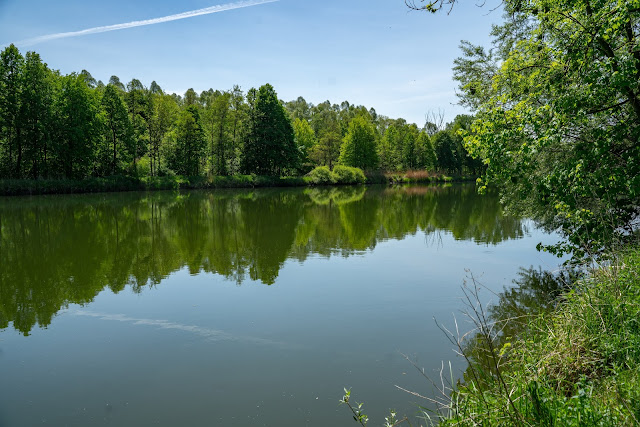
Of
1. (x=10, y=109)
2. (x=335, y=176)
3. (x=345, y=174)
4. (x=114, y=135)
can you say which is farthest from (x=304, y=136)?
(x=10, y=109)

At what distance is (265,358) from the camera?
5.59 m

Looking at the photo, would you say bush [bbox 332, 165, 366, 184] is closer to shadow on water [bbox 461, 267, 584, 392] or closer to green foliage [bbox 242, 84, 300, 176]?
green foliage [bbox 242, 84, 300, 176]

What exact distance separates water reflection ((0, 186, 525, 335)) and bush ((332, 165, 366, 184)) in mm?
33209

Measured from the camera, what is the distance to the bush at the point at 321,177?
57.2m

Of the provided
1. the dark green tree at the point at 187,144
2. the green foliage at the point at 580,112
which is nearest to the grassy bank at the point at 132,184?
the dark green tree at the point at 187,144

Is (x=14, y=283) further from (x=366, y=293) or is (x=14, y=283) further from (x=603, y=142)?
(x=603, y=142)

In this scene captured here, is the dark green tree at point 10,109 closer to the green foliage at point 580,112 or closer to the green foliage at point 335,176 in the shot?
the green foliage at point 335,176

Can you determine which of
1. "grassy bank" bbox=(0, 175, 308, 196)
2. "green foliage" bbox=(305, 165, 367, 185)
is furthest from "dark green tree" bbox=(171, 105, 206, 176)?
"green foliage" bbox=(305, 165, 367, 185)

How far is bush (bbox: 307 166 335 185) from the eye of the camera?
5716 centimetres

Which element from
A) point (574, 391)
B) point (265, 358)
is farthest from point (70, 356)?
point (574, 391)

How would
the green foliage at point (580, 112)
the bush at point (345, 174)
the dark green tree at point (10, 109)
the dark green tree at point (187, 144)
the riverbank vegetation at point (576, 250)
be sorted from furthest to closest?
the bush at point (345, 174), the dark green tree at point (187, 144), the dark green tree at point (10, 109), the green foliage at point (580, 112), the riverbank vegetation at point (576, 250)

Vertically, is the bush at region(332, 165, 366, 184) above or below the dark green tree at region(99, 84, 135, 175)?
below

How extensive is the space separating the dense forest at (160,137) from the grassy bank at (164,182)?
1.99 m

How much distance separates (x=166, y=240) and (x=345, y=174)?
45309 mm
